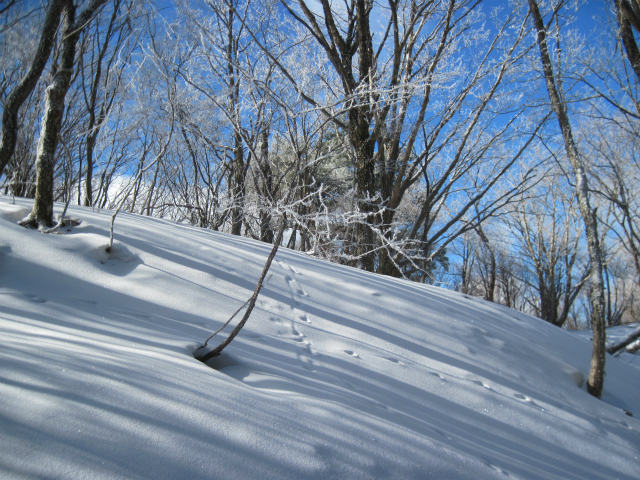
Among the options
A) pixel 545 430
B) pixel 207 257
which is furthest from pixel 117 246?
pixel 545 430

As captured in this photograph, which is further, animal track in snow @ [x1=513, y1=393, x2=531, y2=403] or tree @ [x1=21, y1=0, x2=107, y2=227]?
tree @ [x1=21, y1=0, x2=107, y2=227]

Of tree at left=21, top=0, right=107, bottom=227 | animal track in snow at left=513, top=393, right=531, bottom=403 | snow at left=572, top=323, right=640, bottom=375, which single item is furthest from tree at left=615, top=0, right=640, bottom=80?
tree at left=21, top=0, right=107, bottom=227

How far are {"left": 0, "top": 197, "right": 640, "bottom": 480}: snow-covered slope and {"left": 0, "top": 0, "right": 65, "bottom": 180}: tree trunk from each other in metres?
0.58

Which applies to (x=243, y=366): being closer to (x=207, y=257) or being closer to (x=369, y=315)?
(x=369, y=315)

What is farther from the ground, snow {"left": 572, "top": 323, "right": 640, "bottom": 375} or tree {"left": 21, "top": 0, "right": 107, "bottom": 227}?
tree {"left": 21, "top": 0, "right": 107, "bottom": 227}

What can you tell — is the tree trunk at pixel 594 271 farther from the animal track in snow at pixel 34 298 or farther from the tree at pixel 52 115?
the tree at pixel 52 115

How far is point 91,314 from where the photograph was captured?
5.27 ft

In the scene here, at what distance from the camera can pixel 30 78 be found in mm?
2611

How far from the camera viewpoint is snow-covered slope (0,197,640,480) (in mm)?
792

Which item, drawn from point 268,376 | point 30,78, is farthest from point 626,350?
point 30,78

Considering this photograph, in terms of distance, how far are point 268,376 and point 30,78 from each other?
3.16m

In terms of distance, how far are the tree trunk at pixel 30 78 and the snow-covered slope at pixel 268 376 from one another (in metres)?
0.58

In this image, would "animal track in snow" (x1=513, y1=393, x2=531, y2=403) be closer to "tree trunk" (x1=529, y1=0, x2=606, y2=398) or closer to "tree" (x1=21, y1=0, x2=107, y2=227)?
"tree trunk" (x1=529, y1=0, x2=606, y2=398)

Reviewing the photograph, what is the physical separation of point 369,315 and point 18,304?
6.61 feet
